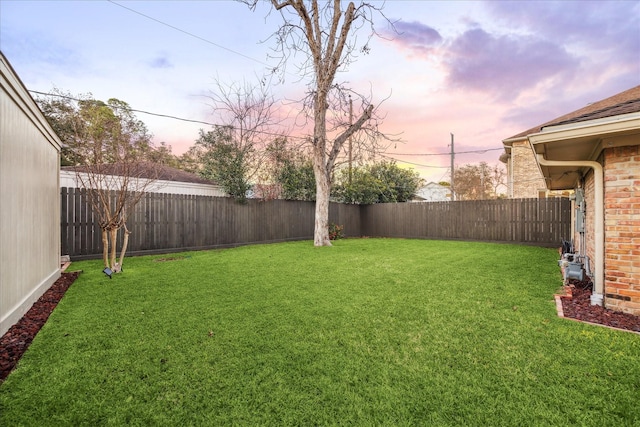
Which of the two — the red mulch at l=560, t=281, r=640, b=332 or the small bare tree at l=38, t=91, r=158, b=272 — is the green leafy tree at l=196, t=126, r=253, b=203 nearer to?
the small bare tree at l=38, t=91, r=158, b=272

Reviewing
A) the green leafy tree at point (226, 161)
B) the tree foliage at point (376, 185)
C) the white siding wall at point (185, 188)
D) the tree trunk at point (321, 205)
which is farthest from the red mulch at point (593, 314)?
the tree foliage at point (376, 185)

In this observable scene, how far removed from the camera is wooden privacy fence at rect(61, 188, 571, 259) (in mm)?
6668

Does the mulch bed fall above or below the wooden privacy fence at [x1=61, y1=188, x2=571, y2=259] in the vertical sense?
below

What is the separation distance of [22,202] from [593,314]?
240 inches

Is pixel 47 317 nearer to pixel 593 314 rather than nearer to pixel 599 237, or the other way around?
pixel 593 314

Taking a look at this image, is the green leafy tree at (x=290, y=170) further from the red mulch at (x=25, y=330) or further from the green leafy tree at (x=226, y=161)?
the red mulch at (x=25, y=330)

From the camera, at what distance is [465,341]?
2393mm

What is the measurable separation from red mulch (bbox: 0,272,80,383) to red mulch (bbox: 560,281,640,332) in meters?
4.78

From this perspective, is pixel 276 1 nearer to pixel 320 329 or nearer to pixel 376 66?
pixel 376 66

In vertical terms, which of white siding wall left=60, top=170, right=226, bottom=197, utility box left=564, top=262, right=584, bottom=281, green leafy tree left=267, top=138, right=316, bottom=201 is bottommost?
utility box left=564, top=262, right=584, bottom=281

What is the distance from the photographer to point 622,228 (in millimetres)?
3115

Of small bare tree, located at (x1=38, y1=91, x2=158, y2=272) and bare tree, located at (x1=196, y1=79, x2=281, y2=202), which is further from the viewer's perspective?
bare tree, located at (x1=196, y1=79, x2=281, y2=202)

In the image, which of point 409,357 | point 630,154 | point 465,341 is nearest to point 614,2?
point 630,154

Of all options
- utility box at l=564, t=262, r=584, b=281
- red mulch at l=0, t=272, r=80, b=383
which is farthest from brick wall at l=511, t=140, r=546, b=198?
red mulch at l=0, t=272, r=80, b=383
